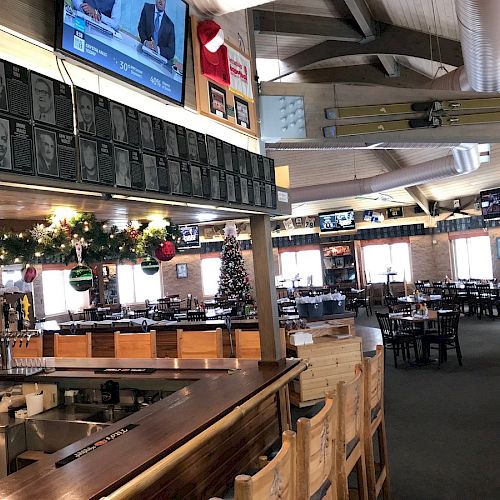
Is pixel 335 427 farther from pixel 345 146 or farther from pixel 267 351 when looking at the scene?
pixel 345 146

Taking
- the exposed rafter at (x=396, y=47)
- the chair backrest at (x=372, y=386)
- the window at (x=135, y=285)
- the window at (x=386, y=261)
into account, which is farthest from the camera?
the window at (x=135, y=285)

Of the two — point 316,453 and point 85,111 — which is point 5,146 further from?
point 316,453

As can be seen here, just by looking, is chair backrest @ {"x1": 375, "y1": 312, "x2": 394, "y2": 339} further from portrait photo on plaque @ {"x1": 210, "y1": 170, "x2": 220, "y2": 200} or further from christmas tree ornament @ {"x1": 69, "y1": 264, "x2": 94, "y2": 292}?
portrait photo on plaque @ {"x1": 210, "y1": 170, "x2": 220, "y2": 200}

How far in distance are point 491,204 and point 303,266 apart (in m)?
8.16

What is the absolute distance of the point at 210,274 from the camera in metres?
21.1

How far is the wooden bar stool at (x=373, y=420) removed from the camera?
3641mm

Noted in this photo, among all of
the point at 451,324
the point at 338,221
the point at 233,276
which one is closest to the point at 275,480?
the point at 451,324

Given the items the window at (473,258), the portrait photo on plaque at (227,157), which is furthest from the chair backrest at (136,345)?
the window at (473,258)

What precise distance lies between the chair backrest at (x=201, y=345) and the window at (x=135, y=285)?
1321 centimetres

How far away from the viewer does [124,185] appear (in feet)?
9.96

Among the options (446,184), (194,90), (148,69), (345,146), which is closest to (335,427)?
(148,69)

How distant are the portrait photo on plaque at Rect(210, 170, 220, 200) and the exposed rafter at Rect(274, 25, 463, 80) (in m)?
4.62

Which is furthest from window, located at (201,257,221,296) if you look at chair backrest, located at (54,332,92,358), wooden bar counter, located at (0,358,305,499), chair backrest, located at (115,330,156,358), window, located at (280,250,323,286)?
wooden bar counter, located at (0,358,305,499)

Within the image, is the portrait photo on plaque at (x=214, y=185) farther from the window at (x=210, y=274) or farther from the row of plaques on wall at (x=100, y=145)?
the window at (x=210, y=274)
